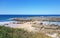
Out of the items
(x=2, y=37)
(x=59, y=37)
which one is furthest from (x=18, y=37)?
(x=59, y=37)

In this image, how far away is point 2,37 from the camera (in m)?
7.67

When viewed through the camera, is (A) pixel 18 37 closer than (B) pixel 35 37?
Yes

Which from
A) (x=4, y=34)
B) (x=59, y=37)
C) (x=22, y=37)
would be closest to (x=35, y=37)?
(x=22, y=37)

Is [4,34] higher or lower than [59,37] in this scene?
higher

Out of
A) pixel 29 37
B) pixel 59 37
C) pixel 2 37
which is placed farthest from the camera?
pixel 59 37

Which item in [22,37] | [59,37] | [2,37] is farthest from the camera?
[59,37]

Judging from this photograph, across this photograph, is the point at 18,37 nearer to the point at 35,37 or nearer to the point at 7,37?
the point at 7,37

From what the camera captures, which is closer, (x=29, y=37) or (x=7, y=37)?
(x=7, y=37)

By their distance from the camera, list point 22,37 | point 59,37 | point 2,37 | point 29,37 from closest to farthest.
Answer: point 2,37
point 22,37
point 29,37
point 59,37

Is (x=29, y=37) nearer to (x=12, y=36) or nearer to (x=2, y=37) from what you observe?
(x=12, y=36)

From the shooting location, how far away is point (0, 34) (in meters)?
8.02

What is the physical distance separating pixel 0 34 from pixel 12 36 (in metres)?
0.57

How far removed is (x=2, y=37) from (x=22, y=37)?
1077 mm

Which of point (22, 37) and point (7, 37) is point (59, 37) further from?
point (7, 37)
